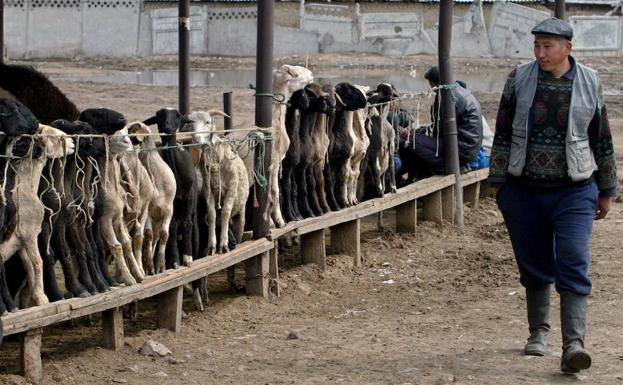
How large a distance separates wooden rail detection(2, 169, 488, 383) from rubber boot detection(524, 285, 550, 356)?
6.74ft

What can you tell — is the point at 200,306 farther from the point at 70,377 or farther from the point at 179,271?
the point at 70,377

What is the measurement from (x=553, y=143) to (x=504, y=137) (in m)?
0.30

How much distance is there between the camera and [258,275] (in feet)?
28.2

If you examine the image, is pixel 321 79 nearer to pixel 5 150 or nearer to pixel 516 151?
pixel 516 151

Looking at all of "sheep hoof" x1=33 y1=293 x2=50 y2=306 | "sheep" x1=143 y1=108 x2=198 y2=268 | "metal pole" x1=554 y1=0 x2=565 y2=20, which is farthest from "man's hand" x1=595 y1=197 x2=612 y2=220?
"metal pole" x1=554 y1=0 x2=565 y2=20

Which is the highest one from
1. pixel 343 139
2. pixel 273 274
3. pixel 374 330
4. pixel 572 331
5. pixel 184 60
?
pixel 184 60

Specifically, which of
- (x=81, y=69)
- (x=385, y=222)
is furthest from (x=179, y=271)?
(x=81, y=69)

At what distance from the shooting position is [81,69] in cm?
3322

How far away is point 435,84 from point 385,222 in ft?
4.98

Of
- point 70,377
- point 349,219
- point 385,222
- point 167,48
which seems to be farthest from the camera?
point 167,48

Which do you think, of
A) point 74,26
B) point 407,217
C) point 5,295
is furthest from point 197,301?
point 74,26

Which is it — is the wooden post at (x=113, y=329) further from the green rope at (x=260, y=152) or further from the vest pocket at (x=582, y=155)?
the vest pocket at (x=582, y=155)

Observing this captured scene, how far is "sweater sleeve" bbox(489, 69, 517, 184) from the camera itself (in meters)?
6.90

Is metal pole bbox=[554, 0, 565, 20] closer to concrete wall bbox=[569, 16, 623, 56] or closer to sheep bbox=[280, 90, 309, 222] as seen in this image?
sheep bbox=[280, 90, 309, 222]
